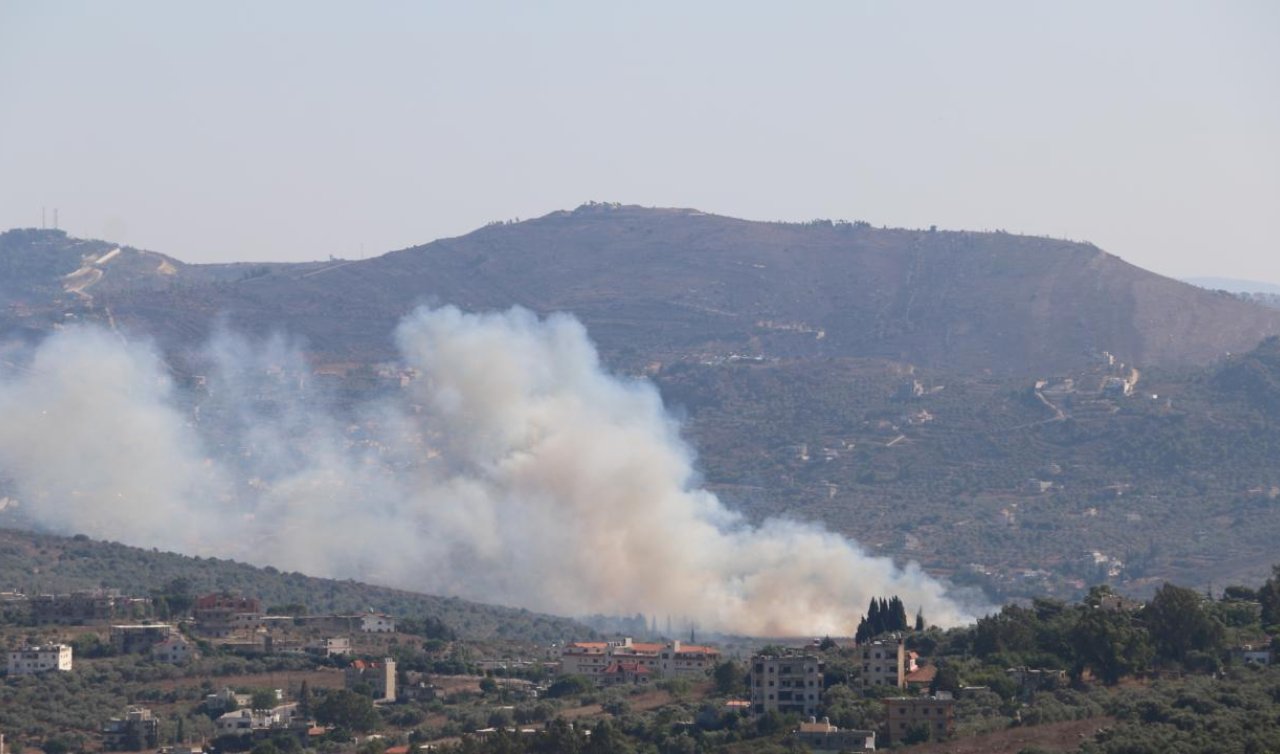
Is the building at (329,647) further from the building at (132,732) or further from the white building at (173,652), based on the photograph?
the building at (132,732)

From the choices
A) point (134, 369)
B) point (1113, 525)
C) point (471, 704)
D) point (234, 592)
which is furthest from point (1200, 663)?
point (134, 369)

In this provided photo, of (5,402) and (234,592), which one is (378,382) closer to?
(5,402)

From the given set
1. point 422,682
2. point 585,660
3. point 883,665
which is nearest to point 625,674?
point 585,660

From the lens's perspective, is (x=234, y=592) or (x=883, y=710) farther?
(x=234, y=592)

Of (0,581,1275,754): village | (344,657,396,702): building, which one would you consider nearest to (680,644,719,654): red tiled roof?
(0,581,1275,754): village

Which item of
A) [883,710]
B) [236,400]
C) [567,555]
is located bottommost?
[883,710]

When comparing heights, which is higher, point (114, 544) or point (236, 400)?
point (236, 400)

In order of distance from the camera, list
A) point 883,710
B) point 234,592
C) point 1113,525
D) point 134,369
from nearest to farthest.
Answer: point 883,710, point 234,592, point 1113,525, point 134,369
